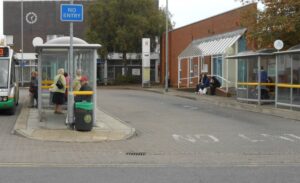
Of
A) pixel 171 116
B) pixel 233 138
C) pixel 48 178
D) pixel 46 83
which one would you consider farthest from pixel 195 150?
pixel 46 83

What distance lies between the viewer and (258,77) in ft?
86.9

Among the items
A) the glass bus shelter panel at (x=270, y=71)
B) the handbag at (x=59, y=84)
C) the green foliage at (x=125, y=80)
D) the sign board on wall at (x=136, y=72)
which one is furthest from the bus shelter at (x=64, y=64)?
the sign board on wall at (x=136, y=72)

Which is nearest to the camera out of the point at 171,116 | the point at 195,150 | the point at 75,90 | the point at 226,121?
the point at 195,150

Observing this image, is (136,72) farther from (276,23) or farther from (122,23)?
(276,23)

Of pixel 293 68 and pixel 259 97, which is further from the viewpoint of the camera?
pixel 259 97

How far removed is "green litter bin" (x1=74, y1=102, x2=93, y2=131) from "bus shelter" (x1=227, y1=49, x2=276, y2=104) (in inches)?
486

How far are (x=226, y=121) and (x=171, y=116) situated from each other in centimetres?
261

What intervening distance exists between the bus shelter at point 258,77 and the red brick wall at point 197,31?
10.8 ft

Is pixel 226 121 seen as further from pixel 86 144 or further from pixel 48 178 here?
pixel 48 178

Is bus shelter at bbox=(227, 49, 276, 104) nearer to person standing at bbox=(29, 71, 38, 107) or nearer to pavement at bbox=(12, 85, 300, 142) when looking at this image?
pavement at bbox=(12, 85, 300, 142)

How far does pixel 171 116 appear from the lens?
21812mm

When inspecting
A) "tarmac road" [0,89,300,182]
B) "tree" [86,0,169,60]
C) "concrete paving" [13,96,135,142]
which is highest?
"tree" [86,0,169,60]

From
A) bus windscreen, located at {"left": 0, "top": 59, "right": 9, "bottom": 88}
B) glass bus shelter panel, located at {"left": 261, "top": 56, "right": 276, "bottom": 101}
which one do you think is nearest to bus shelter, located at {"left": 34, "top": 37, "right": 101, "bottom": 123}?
bus windscreen, located at {"left": 0, "top": 59, "right": 9, "bottom": 88}

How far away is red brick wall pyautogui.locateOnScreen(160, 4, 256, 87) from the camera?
128ft
